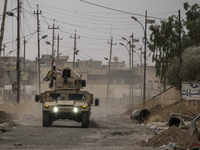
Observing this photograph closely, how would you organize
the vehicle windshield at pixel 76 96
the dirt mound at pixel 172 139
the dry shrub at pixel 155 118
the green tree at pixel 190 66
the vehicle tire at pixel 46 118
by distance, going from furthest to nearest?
the green tree at pixel 190 66
the dry shrub at pixel 155 118
the vehicle windshield at pixel 76 96
the vehicle tire at pixel 46 118
the dirt mound at pixel 172 139

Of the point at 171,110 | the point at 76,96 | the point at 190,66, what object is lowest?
the point at 171,110

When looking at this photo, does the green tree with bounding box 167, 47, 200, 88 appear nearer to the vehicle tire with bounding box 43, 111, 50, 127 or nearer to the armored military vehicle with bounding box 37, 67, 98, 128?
the armored military vehicle with bounding box 37, 67, 98, 128

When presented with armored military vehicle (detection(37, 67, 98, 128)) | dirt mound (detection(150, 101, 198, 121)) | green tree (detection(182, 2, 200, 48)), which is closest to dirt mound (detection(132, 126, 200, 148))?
armored military vehicle (detection(37, 67, 98, 128))

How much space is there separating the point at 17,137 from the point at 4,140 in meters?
1.03

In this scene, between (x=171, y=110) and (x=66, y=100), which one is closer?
(x=66, y=100)

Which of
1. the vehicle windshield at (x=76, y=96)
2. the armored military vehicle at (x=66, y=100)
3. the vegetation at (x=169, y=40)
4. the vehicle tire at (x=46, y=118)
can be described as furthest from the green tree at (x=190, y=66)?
the vehicle tire at (x=46, y=118)

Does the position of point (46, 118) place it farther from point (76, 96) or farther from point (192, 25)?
point (192, 25)

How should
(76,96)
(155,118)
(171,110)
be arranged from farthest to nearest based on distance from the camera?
(171,110), (155,118), (76,96)

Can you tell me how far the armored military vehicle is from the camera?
18750mm

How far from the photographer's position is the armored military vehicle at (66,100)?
61.5 ft

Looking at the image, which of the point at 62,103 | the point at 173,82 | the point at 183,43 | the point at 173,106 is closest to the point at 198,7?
the point at 183,43

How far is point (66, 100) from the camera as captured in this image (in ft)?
65.7

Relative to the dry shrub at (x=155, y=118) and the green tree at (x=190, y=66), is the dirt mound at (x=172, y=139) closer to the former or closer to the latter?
the dry shrub at (x=155, y=118)

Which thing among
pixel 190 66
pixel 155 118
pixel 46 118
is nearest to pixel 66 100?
pixel 46 118
